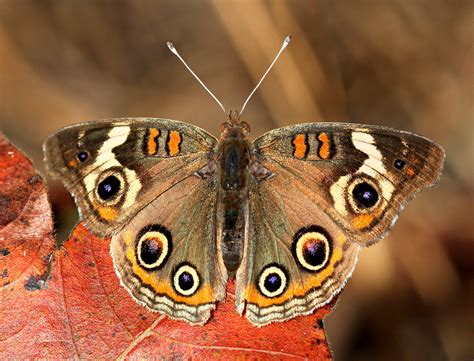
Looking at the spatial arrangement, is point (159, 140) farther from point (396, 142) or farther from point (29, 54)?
point (29, 54)

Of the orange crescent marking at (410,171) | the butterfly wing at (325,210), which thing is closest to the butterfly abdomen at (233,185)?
the butterfly wing at (325,210)

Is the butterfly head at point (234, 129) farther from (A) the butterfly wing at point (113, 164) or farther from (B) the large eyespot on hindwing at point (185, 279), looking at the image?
(B) the large eyespot on hindwing at point (185, 279)

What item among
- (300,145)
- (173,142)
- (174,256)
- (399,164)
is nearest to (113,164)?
(173,142)

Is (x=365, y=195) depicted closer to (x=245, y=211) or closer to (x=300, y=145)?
(x=300, y=145)

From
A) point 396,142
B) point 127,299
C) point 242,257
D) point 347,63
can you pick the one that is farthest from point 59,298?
point 347,63

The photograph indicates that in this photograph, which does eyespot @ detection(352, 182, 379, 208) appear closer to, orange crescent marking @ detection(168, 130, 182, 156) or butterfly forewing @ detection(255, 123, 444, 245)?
Result: butterfly forewing @ detection(255, 123, 444, 245)

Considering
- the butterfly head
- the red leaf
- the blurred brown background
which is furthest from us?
the blurred brown background

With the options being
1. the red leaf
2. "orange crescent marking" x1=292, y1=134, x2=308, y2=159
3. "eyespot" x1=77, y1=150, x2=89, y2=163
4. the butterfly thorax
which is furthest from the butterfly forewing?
"eyespot" x1=77, y1=150, x2=89, y2=163
